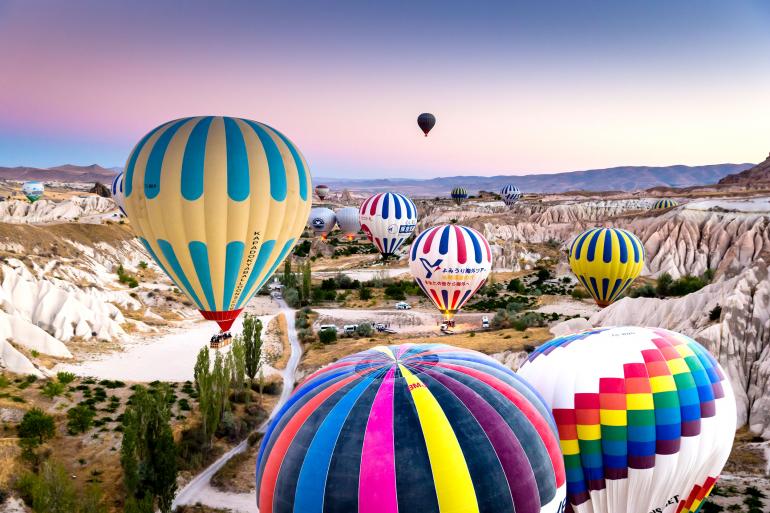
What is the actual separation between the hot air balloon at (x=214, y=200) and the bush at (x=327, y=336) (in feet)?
55.1

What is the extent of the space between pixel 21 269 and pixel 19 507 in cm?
2523

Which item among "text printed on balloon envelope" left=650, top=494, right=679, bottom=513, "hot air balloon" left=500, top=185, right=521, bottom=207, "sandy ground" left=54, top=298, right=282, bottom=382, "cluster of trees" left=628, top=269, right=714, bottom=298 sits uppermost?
"hot air balloon" left=500, top=185, right=521, bottom=207

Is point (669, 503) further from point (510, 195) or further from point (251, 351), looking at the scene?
point (510, 195)

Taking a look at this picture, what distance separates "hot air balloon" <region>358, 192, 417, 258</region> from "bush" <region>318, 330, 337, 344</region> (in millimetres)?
21531

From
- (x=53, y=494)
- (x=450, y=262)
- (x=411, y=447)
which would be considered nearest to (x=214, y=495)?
(x=53, y=494)

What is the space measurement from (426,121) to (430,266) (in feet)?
119

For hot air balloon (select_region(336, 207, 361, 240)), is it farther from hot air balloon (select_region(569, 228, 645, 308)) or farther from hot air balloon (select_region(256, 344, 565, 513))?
hot air balloon (select_region(256, 344, 565, 513))

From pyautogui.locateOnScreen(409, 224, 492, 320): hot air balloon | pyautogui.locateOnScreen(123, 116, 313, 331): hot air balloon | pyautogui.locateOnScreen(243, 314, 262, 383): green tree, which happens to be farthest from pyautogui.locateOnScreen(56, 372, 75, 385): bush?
pyautogui.locateOnScreen(409, 224, 492, 320): hot air balloon

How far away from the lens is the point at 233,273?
18109 millimetres

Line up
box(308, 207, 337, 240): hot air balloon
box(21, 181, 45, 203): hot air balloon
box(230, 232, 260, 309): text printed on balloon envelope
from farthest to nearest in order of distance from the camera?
box(308, 207, 337, 240): hot air balloon, box(21, 181, 45, 203): hot air balloon, box(230, 232, 260, 309): text printed on balloon envelope

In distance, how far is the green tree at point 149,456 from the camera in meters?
16.7

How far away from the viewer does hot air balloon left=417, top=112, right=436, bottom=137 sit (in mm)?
62062

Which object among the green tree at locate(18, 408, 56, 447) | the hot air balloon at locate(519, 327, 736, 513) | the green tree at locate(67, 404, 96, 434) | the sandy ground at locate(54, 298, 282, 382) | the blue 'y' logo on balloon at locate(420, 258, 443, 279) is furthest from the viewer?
the blue 'y' logo on balloon at locate(420, 258, 443, 279)

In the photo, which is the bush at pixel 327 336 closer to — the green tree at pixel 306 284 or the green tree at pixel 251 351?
the green tree at pixel 251 351
